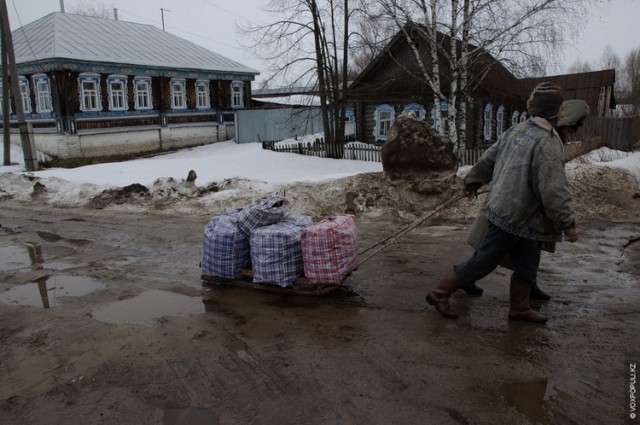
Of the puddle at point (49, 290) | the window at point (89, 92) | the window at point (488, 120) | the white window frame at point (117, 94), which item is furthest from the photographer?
the white window frame at point (117, 94)

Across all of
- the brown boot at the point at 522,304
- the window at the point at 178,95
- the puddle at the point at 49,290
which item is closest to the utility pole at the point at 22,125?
the window at the point at 178,95

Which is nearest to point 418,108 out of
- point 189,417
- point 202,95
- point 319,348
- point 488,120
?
point 488,120

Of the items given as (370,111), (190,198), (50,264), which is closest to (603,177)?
(190,198)

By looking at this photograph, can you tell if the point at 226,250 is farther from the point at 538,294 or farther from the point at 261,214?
the point at 538,294

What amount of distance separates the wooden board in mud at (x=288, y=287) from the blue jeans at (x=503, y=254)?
131 centimetres

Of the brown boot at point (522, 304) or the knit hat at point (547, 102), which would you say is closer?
the knit hat at point (547, 102)

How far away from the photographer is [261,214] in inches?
196

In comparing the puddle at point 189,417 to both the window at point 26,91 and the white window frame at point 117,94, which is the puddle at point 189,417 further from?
the window at point 26,91

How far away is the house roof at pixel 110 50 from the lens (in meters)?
21.6

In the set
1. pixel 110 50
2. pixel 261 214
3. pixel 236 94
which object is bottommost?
pixel 261 214

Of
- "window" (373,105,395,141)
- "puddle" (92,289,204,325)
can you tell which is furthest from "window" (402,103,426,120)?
"puddle" (92,289,204,325)

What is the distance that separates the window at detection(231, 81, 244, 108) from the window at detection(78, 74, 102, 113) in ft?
28.6

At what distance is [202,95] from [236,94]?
8.56ft

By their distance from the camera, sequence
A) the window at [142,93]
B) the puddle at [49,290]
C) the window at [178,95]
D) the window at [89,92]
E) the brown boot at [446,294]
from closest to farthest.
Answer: the brown boot at [446,294] → the puddle at [49,290] → the window at [89,92] → the window at [142,93] → the window at [178,95]
